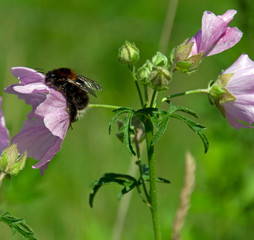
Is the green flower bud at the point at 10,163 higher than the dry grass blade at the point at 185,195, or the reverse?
the green flower bud at the point at 10,163

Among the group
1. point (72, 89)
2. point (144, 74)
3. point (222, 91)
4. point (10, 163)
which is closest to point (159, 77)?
point (144, 74)

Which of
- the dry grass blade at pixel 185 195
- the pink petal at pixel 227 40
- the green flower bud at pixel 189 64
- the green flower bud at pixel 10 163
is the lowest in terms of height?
the dry grass blade at pixel 185 195

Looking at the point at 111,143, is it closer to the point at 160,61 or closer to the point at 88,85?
the point at 88,85

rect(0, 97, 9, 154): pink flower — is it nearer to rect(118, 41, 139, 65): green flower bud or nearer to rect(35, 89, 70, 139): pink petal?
rect(35, 89, 70, 139): pink petal

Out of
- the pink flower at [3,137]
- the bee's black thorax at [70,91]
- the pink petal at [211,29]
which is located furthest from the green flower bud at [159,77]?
the pink flower at [3,137]

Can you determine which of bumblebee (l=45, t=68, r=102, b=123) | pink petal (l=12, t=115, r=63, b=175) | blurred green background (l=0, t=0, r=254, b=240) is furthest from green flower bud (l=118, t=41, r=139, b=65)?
blurred green background (l=0, t=0, r=254, b=240)

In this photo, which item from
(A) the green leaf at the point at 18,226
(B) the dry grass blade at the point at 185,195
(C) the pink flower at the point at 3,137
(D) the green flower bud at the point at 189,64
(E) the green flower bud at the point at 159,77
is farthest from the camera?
(B) the dry grass blade at the point at 185,195

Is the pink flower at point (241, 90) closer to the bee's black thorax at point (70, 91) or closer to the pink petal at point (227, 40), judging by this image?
the pink petal at point (227, 40)

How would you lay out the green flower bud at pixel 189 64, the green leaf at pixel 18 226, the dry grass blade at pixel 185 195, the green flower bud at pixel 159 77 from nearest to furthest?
1. the green leaf at pixel 18 226
2. the green flower bud at pixel 159 77
3. the green flower bud at pixel 189 64
4. the dry grass blade at pixel 185 195
